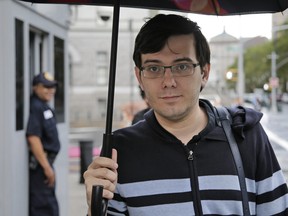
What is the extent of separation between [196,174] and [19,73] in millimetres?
3499

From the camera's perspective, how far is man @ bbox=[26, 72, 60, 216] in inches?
217

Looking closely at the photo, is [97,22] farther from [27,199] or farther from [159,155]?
[159,155]

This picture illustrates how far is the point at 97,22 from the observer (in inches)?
1457

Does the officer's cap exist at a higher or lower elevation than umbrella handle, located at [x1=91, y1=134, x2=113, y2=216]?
higher

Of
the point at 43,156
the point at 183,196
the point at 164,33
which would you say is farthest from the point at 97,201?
the point at 43,156

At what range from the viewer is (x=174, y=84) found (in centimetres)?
209

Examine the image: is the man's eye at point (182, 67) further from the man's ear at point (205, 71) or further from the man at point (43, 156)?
the man at point (43, 156)

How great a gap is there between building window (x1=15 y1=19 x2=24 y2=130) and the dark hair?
3.15 metres

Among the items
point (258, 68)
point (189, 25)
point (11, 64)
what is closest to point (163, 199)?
point (189, 25)

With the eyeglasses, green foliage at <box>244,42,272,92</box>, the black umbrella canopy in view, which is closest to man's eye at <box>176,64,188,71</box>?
the eyeglasses

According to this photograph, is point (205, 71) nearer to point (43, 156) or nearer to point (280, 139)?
point (43, 156)

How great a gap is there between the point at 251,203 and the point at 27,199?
3888 millimetres

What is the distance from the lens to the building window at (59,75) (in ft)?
23.7

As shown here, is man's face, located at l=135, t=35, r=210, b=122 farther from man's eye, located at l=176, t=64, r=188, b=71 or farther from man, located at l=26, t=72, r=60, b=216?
man, located at l=26, t=72, r=60, b=216
